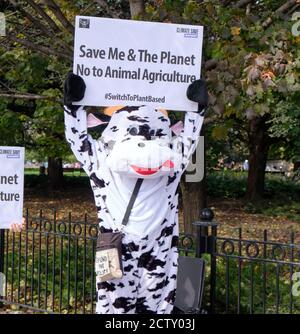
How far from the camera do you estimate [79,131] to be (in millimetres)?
3824

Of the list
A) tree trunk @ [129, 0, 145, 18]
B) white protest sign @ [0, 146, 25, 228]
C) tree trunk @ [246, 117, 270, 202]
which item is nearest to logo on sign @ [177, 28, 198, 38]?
white protest sign @ [0, 146, 25, 228]

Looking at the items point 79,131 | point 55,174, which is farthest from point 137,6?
point 55,174

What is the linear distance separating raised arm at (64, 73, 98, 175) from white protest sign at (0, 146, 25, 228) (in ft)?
4.76

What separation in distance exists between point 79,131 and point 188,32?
969 mm

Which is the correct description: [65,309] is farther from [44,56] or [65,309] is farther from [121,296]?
[44,56]

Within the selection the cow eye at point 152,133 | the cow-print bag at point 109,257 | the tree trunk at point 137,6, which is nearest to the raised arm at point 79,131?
the cow eye at point 152,133

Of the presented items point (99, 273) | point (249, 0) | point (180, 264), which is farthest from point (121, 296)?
point (249, 0)

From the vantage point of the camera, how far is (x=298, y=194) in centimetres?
2052

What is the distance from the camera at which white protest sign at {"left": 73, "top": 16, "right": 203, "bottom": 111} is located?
3639mm

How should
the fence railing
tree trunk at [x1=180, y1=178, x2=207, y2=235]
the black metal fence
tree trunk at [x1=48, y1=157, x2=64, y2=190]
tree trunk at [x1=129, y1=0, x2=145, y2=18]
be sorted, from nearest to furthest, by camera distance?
the fence railing → the black metal fence → tree trunk at [x1=129, y1=0, x2=145, y2=18] → tree trunk at [x1=180, y1=178, x2=207, y2=235] → tree trunk at [x1=48, y1=157, x2=64, y2=190]

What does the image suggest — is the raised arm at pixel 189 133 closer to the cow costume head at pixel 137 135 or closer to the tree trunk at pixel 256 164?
the cow costume head at pixel 137 135

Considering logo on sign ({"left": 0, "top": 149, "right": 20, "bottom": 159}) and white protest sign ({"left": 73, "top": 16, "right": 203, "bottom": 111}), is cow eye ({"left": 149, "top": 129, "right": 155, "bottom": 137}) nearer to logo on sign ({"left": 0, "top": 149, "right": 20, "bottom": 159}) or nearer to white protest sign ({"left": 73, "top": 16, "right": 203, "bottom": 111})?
white protest sign ({"left": 73, "top": 16, "right": 203, "bottom": 111})

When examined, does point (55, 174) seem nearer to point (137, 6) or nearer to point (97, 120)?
point (137, 6)
